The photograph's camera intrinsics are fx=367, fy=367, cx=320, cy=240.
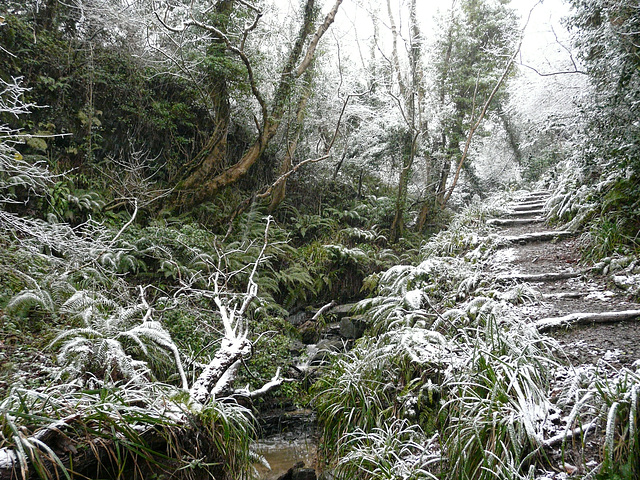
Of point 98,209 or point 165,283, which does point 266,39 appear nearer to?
point 98,209

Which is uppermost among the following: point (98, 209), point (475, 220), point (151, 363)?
point (98, 209)

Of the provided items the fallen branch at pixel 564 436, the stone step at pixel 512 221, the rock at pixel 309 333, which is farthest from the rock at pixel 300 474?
the stone step at pixel 512 221

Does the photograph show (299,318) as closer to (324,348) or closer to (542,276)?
(324,348)

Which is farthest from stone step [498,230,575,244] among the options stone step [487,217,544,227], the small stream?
the small stream

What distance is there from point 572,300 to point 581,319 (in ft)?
2.22

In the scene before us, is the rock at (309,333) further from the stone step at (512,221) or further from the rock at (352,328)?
the stone step at (512,221)

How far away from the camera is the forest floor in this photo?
2.50m

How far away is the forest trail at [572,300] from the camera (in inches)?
109

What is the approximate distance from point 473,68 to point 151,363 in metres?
12.0

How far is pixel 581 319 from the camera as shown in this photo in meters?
3.17

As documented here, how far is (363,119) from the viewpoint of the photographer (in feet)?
36.3

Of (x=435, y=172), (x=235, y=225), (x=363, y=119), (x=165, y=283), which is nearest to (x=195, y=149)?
(x=235, y=225)

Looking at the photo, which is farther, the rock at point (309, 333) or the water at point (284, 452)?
the rock at point (309, 333)

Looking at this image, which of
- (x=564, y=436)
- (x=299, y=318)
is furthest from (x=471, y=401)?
(x=299, y=318)
